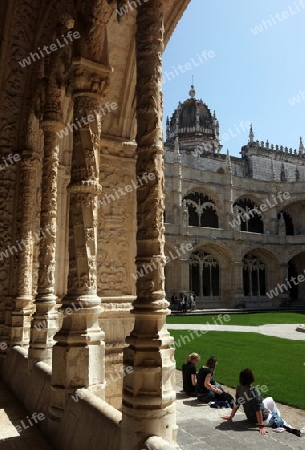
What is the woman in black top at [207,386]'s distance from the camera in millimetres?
6613

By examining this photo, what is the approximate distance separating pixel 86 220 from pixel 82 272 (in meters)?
0.50

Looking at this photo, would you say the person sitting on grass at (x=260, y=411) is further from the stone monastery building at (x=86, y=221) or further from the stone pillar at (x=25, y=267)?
the stone pillar at (x=25, y=267)

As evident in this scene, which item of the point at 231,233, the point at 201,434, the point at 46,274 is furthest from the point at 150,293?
the point at 231,233

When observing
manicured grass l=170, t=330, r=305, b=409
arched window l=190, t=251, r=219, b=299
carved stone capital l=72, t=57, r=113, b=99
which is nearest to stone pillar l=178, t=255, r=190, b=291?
arched window l=190, t=251, r=219, b=299

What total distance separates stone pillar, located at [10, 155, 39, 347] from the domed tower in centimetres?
3774

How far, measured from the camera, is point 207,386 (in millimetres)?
6605

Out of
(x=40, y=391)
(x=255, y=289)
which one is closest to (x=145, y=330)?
A: (x=40, y=391)

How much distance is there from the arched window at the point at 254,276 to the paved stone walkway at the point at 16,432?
30.4m

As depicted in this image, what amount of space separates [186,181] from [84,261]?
2847cm

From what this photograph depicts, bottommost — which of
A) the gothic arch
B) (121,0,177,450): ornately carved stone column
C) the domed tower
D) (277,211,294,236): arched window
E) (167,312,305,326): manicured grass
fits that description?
(167,312,305,326): manicured grass

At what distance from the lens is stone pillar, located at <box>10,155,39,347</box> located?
638 cm

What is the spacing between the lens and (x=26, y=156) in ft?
21.7

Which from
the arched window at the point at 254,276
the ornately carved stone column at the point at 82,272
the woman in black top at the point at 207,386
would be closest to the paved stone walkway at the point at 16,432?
the ornately carved stone column at the point at 82,272

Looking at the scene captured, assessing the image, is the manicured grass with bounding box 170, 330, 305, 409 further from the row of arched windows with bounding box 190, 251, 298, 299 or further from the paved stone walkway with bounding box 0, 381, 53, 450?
the row of arched windows with bounding box 190, 251, 298, 299
